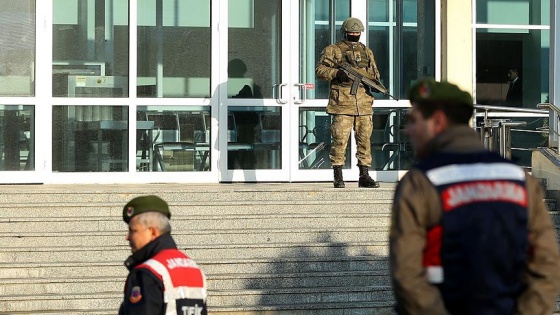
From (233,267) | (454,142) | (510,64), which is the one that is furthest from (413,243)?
(510,64)

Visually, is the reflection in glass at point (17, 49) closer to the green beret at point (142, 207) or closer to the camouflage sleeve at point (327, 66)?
the camouflage sleeve at point (327, 66)

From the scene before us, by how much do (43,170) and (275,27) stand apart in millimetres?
3159

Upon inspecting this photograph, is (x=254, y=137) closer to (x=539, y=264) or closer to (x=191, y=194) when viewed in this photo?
(x=191, y=194)

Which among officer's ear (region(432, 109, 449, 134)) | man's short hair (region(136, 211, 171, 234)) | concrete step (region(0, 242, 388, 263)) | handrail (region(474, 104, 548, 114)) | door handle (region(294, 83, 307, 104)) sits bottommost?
concrete step (region(0, 242, 388, 263))

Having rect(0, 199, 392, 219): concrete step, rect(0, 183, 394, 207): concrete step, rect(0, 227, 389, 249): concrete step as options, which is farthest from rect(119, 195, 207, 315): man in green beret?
rect(0, 183, 394, 207): concrete step

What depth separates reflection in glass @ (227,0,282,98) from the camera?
13578 mm

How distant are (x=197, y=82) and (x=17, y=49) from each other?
2.05 meters

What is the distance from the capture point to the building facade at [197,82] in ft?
42.7

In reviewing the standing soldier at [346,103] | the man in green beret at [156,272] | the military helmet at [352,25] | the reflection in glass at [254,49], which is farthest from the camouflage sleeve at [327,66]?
the man in green beret at [156,272]

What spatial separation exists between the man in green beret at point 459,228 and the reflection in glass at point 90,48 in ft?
31.0

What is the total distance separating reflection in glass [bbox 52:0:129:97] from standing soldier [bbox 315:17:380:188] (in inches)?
98.2

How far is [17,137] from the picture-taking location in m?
13.0

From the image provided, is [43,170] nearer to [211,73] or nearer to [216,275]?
[211,73]

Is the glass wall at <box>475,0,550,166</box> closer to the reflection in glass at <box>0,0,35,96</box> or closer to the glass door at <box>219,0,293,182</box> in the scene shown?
the glass door at <box>219,0,293,182</box>
